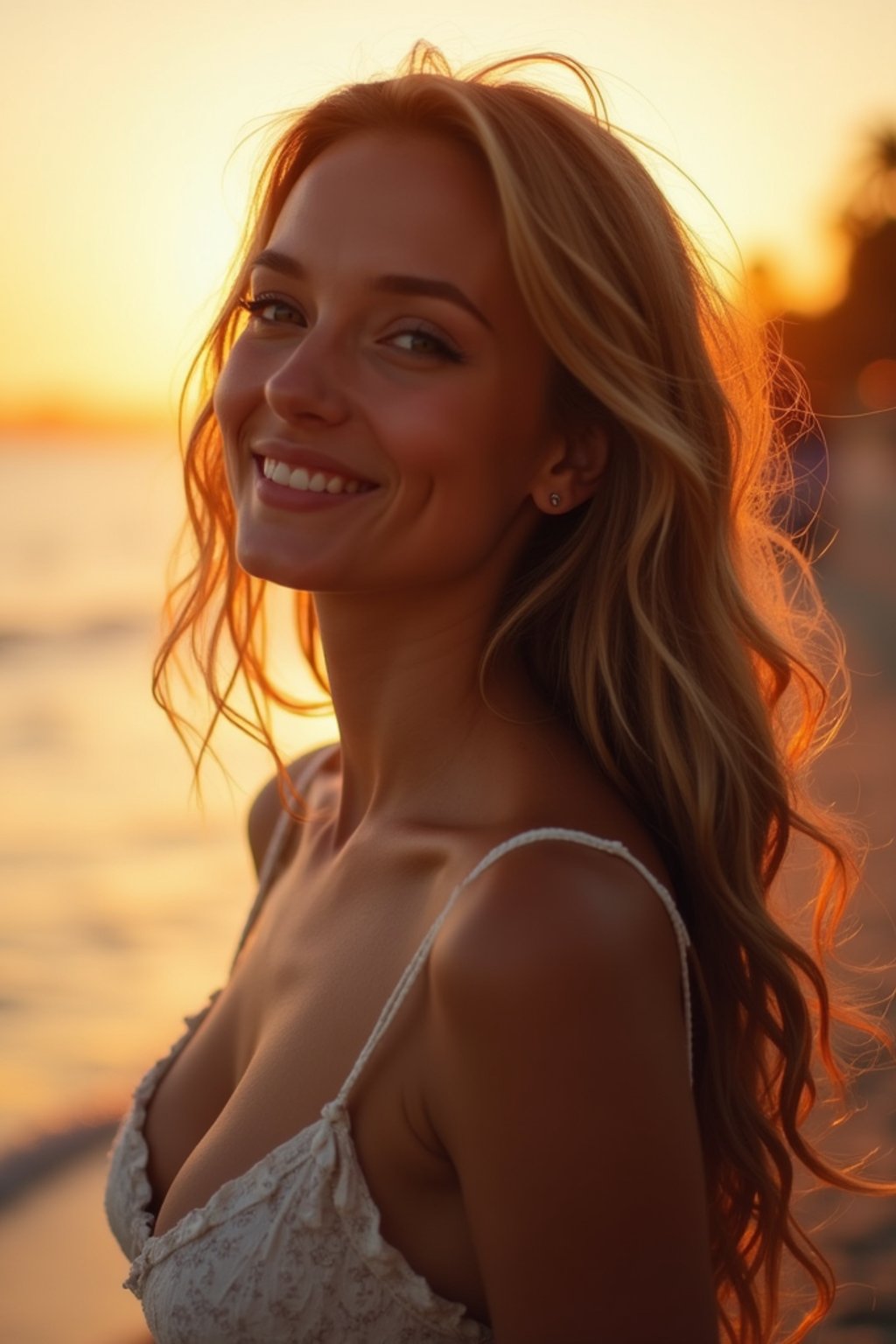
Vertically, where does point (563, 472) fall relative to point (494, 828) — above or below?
above

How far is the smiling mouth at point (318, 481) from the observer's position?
248 centimetres

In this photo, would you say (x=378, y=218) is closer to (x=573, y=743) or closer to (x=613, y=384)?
(x=613, y=384)

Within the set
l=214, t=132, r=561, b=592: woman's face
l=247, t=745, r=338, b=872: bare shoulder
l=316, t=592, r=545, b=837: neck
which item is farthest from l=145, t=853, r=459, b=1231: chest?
l=214, t=132, r=561, b=592: woman's face

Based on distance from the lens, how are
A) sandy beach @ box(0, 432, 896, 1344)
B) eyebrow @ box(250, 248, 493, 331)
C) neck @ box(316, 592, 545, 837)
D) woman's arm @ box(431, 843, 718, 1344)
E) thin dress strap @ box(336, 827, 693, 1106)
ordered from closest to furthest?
woman's arm @ box(431, 843, 718, 1344) → thin dress strap @ box(336, 827, 693, 1106) → eyebrow @ box(250, 248, 493, 331) → neck @ box(316, 592, 545, 837) → sandy beach @ box(0, 432, 896, 1344)

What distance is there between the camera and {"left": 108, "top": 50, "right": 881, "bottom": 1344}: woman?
1917 millimetres

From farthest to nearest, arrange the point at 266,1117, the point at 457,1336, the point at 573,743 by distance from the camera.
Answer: the point at 573,743, the point at 266,1117, the point at 457,1336

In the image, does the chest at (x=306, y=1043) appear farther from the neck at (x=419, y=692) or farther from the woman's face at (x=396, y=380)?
the woman's face at (x=396, y=380)

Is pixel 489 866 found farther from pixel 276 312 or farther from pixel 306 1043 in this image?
pixel 276 312

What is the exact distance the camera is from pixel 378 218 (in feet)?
8.00

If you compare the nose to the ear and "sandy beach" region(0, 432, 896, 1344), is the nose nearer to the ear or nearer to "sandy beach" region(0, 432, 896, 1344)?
the ear

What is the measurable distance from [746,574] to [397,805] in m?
0.77

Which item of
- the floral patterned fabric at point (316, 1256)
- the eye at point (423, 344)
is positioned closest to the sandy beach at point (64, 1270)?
the floral patterned fabric at point (316, 1256)

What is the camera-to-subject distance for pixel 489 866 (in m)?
2.12

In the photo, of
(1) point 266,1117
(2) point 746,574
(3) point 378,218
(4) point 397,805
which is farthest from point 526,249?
(1) point 266,1117
